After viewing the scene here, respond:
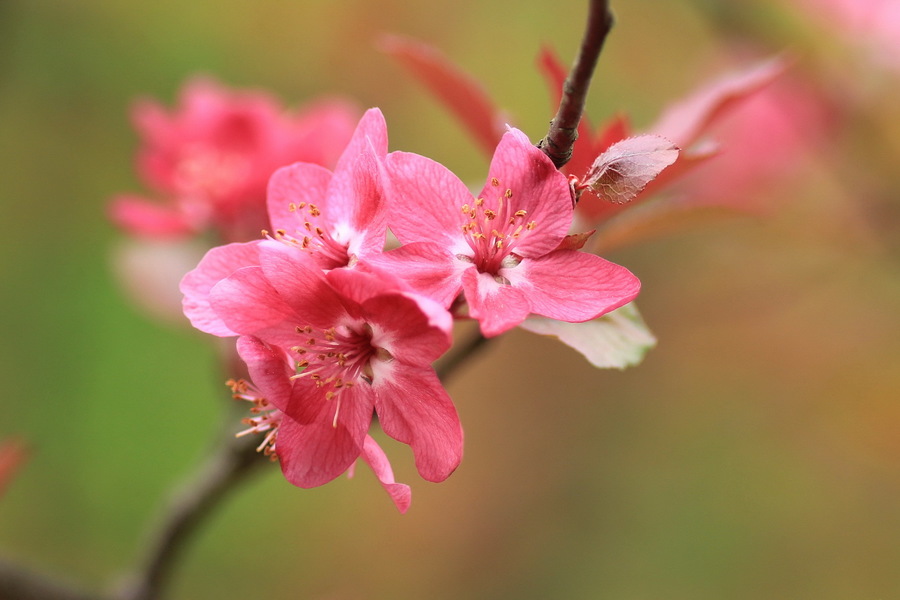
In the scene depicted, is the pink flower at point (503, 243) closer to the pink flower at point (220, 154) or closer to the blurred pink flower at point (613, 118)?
the blurred pink flower at point (613, 118)

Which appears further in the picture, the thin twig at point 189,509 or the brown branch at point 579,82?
the thin twig at point 189,509

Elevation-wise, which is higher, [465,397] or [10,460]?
[10,460]

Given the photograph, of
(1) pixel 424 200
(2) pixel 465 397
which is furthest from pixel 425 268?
(2) pixel 465 397

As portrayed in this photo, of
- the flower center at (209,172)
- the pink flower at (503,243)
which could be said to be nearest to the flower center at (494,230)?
the pink flower at (503,243)

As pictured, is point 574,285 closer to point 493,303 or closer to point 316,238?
point 493,303

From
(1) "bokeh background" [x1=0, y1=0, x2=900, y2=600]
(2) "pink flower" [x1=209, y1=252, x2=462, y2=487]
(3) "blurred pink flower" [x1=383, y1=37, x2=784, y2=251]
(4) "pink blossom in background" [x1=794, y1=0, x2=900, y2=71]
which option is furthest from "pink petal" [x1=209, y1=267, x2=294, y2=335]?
(1) "bokeh background" [x1=0, y1=0, x2=900, y2=600]

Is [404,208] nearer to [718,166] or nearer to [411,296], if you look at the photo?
[411,296]

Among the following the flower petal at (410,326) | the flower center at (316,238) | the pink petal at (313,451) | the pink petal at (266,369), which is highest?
the flower petal at (410,326)
